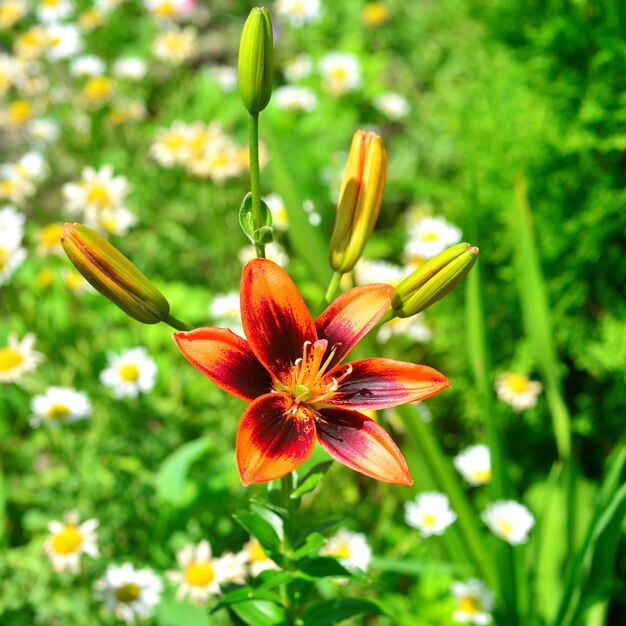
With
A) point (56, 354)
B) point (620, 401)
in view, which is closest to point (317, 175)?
point (56, 354)

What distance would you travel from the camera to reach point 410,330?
2.52 m

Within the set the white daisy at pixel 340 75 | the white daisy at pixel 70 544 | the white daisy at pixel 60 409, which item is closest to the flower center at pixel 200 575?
the white daisy at pixel 70 544

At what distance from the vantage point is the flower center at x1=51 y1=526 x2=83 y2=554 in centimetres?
173

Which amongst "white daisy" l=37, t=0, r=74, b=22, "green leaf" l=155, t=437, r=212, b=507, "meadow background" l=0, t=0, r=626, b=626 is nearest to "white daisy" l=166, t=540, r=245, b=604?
"meadow background" l=0, t=0, r=626, b=626

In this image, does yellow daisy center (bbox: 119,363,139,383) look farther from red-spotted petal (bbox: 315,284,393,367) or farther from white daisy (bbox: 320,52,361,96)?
white daisy (bbox: 320,52,361,96)

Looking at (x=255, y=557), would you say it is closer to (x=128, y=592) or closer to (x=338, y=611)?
(x=128, y=592)

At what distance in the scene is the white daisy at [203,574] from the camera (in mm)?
1639

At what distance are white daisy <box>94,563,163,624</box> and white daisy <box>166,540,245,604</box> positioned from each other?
0.19 ft

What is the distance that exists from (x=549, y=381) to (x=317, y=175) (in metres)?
1.49

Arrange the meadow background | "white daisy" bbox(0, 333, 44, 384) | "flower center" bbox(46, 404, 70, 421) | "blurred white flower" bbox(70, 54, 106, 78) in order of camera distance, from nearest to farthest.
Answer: the meadow background < "flower center" bbox(46, 404, 70, 421) < "white daisy" bbox(0, 333, 44, 384) < "blurred white flower" bbox(70, 54, 106, 78)

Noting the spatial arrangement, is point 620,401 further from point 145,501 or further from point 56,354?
point 56,354

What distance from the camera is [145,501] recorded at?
2072mm

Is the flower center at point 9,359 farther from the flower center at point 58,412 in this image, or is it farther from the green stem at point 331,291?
the green stem at point 331,291

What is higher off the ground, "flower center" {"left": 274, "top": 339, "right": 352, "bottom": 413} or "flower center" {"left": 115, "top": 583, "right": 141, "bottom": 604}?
"flower center" {"left": 274, "top": 339, "right": 352, "bottom": 413}
